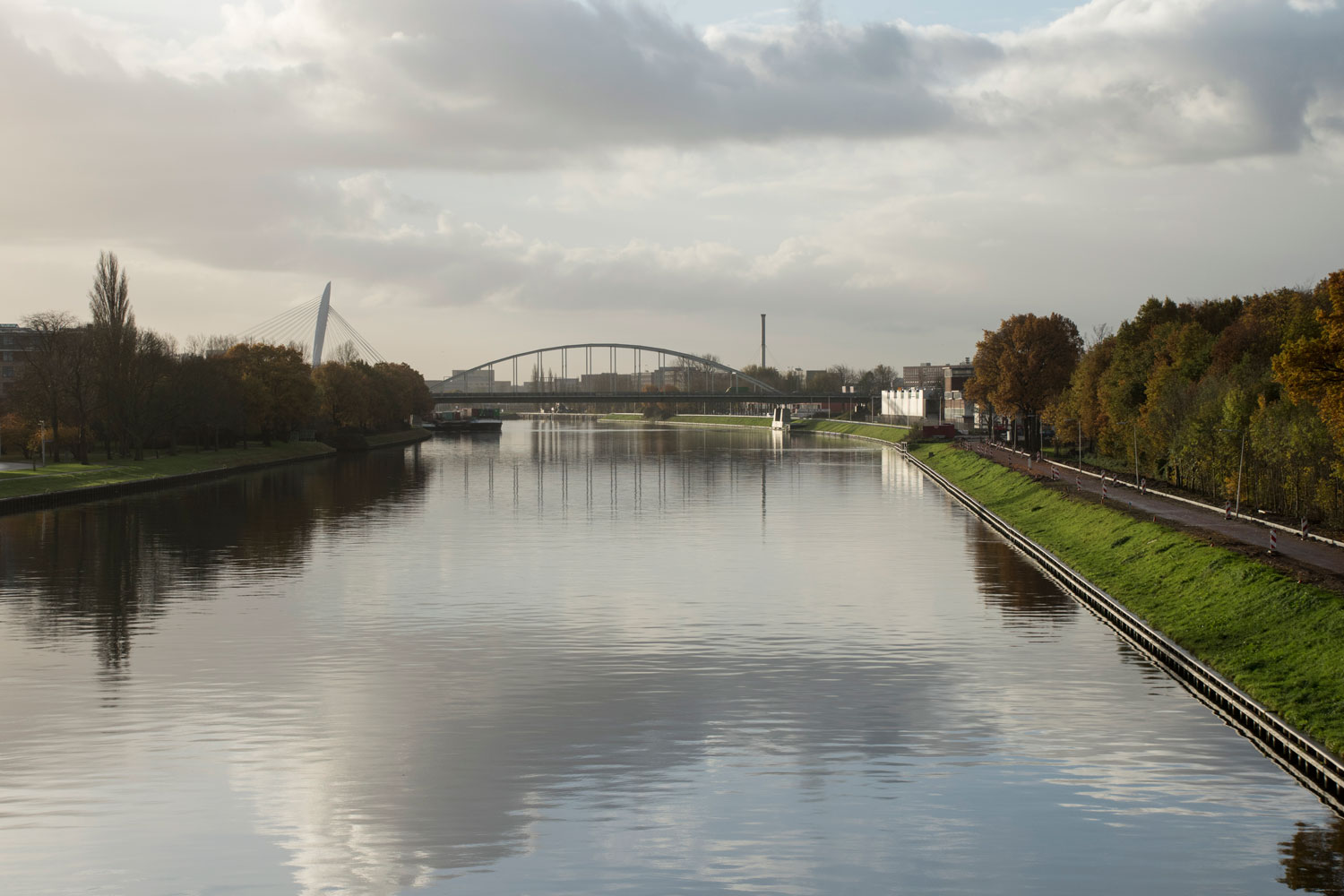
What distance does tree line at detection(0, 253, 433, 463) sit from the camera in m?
92.9

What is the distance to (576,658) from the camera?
2962 centimetres

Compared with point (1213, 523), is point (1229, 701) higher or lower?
lower

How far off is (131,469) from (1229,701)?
80.2 meters

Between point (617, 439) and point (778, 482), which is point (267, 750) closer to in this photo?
point (778, 482)

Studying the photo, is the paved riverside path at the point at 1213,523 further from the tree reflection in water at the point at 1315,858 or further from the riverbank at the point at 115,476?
the riverbank at the point at 115,476

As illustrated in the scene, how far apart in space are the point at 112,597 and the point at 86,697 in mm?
14622

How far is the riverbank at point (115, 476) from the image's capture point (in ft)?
235

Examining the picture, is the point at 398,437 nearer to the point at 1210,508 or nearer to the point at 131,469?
the point at 131,469

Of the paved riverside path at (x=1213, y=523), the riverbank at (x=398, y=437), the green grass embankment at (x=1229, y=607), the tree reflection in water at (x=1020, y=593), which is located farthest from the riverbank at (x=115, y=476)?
the paved riverside path at (x=1213, y=523)

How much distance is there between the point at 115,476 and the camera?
84.4 metres

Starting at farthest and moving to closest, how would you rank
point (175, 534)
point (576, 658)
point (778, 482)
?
point (778, 482)
point (175, 534)
point (576, 658)

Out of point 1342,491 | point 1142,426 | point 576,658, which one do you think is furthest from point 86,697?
point 1142,426

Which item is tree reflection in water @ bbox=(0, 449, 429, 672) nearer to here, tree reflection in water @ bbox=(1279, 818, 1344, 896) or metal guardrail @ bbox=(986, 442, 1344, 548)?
tree reflection in water @ bbox=(1279, 818, 1344, 896)

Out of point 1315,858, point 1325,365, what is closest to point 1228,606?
point 1325,365
